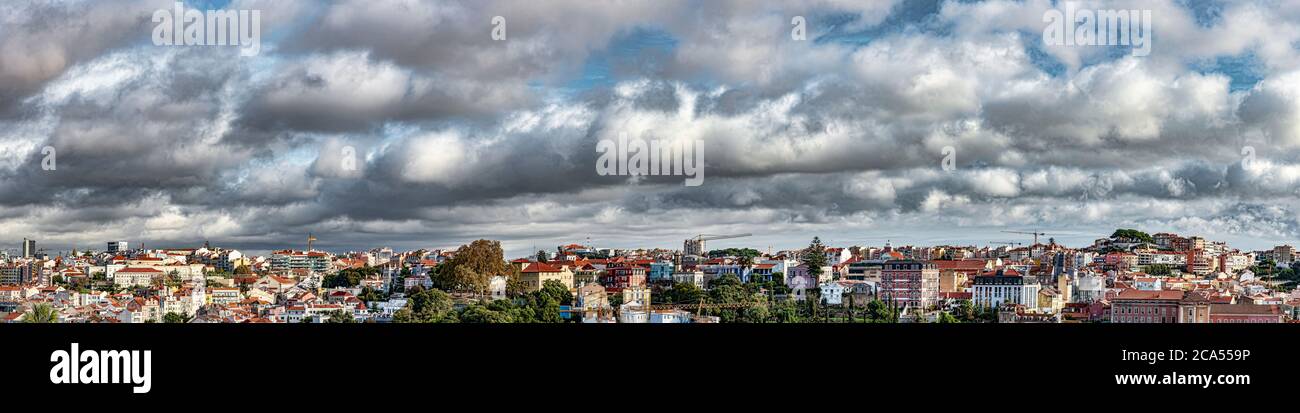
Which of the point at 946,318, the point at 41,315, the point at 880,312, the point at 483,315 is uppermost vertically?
the point at 483,315

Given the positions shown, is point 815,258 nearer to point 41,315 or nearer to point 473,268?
point 473,268

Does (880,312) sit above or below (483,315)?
below

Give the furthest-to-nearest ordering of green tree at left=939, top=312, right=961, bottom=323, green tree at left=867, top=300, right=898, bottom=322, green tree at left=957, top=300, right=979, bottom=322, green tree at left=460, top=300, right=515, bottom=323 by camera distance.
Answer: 1. green tree at left=957, top=300, right=979, bottom=322
2. green tree at left=867, top=300, right=898, bottom=322
3. green tree at left=939, top=312, right=961, bottom=323
4. green tree at left=460, top=300, right=515, bottom=323

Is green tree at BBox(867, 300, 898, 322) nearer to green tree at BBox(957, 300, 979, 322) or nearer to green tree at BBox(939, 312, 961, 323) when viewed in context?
green tree at BBox(939, 312, 961, 323)

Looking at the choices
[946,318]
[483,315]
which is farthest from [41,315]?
[946,318]

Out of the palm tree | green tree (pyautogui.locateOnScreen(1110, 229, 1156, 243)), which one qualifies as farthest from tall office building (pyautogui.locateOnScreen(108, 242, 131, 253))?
green tree (pyautogui.locateOnScreen(1110, 229, 1156, 243))

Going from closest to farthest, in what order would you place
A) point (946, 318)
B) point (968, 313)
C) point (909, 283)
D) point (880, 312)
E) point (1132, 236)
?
point (946, 318), point (968, 313), point (880, 312), point (909, 283), point (1132, 236)

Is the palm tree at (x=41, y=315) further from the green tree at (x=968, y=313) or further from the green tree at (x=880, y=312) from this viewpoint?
the green tree at (x=968, y=313)

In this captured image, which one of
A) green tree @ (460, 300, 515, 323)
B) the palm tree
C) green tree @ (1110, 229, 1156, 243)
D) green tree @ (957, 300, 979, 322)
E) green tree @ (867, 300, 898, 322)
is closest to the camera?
green tree @ (460, 300, 515, 323)

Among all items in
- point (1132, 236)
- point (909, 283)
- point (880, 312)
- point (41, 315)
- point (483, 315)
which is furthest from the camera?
point (1132, 236)
